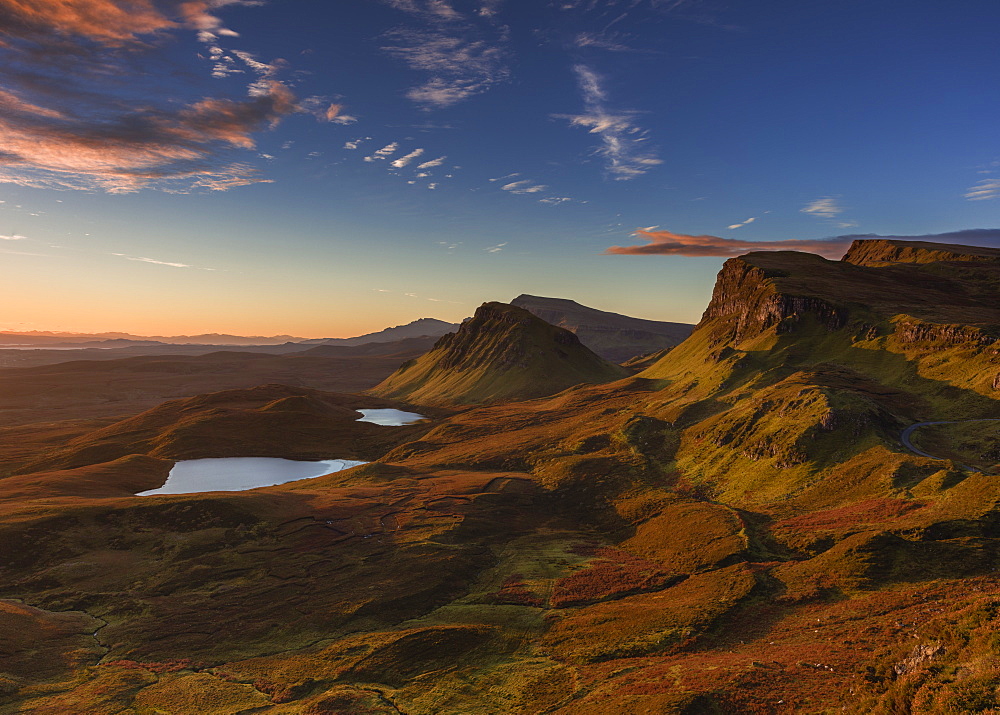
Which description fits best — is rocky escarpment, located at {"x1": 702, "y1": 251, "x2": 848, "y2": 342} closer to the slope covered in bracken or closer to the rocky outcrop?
the slope covered in bracken

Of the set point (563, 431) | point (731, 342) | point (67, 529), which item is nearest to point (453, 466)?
point (563, 431)

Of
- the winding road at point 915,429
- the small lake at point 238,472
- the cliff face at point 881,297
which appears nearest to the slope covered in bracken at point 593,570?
the winding road at point 915,429

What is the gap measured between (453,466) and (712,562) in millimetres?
81288

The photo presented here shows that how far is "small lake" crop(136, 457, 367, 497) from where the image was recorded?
134 meters

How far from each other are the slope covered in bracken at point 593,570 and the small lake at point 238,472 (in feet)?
35.3

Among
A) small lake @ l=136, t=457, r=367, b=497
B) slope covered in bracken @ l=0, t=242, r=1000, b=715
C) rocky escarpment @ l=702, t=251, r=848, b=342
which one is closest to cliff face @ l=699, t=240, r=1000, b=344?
rocky escarpment @ l=702, t=251, r=848, b=342

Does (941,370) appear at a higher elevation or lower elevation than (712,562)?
higher

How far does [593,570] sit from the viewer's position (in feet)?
220

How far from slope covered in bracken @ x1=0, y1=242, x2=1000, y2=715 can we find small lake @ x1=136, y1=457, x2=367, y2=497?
10755 mm

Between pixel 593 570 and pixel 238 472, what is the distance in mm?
124971

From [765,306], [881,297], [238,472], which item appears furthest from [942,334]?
[238,472]

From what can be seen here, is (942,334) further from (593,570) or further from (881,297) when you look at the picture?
(593,570)

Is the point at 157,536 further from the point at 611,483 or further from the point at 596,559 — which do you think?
the point at 611,483

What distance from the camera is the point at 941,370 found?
101062mm
